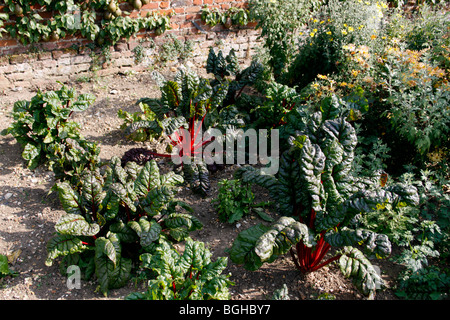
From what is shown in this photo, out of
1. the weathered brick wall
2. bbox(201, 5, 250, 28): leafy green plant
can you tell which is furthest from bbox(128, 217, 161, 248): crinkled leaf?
bbox(201, 5, 250, 28): leafy green plant

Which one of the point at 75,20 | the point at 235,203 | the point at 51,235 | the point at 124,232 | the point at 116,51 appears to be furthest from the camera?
the point at 116,51

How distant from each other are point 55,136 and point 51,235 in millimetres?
1085

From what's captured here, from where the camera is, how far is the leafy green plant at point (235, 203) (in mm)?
3646

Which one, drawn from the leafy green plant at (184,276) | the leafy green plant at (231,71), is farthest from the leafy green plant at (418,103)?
the leafy green plant at (184,276)

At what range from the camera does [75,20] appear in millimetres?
5359

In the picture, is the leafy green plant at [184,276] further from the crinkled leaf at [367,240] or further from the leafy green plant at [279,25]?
the leafy green plant at [279,25]

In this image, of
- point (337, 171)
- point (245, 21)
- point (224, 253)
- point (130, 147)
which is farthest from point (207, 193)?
point (245, 21)

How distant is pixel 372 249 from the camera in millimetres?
2574

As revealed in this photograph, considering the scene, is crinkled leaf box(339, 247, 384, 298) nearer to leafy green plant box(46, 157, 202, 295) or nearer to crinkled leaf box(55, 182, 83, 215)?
leafy green plant box(46, 157, 202, 295)

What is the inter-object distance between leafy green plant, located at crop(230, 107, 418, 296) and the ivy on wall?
3474 mm

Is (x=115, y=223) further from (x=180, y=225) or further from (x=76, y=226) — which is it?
(x=180, y=225)

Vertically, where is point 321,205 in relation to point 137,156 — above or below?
above

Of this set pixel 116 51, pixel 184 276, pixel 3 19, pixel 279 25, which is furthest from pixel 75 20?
pixel 184 276
